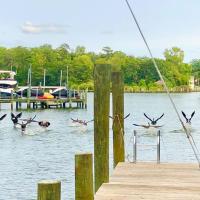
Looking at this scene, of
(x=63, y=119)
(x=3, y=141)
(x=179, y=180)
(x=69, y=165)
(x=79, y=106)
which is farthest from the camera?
(x=79, y=106)

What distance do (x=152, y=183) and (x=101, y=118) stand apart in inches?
80.0

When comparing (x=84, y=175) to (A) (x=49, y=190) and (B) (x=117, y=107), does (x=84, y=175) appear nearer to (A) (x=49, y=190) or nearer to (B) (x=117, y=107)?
(A) (x=49, y=190)

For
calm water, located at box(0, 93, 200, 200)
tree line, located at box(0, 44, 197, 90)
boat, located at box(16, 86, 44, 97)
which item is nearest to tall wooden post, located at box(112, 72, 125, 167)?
calm water, located at box(0, 93, 200, 200)

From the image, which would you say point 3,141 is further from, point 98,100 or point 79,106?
point 79,106

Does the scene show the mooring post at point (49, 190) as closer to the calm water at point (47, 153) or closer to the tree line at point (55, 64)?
the calm water at point (47, 153)

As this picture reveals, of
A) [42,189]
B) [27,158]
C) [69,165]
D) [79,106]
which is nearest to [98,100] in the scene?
[42,189]

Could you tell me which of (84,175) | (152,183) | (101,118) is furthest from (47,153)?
(84,175)

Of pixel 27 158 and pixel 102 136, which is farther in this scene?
pixel 27 158

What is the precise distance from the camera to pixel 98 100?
44.5ft

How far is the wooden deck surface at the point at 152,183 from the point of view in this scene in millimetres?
10969

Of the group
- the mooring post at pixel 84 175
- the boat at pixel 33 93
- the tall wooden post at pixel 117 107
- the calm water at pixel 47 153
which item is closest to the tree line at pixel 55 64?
the boat at pixel 33 93

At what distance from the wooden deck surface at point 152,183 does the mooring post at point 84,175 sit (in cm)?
21

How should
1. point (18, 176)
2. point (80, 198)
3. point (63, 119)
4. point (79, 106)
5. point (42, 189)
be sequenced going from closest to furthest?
point (42, 189) → point (80, 198) → point (18, 176) → point (63, 119) → point (79, 106)

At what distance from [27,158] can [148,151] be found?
6572mm
